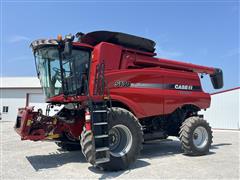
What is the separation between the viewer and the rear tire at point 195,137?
8.50 meters

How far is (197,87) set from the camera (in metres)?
10.1

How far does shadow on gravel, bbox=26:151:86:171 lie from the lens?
22.8 feet

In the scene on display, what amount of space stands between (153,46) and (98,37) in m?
1.98

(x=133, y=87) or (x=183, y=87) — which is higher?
(x=183, y=87)

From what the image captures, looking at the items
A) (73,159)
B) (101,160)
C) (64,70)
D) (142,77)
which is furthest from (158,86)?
(101,160)

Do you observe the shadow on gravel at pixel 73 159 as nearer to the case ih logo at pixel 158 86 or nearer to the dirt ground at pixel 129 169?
the dirt ground at pixel 129 169

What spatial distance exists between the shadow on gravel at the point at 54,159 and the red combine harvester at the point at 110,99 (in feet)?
1.41

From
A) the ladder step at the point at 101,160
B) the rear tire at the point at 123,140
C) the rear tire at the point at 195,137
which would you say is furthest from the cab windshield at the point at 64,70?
the rear tire at the point at 195,137

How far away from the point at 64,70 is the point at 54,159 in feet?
8.14

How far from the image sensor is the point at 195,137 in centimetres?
914

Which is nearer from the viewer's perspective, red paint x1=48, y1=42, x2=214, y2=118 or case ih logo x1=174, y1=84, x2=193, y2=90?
red paint x1=48, y1=42, x2=214, y2=118

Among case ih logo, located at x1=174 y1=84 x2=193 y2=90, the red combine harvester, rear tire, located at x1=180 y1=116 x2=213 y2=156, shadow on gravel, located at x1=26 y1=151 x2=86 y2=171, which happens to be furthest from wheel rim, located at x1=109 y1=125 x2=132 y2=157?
case ih logo, located at x1=174 y1=84 x2=193 y2=90

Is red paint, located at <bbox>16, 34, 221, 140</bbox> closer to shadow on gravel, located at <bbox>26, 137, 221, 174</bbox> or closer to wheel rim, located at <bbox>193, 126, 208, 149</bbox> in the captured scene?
shadow on gravel, located at <bbox>26, 137, 221, 174</bbox>

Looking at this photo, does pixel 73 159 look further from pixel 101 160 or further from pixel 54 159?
pixel 101 160
